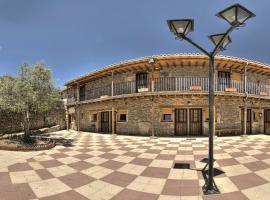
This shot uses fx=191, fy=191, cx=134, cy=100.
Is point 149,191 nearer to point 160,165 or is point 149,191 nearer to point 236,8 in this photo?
point 160,165

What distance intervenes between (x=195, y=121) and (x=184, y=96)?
2.42 m

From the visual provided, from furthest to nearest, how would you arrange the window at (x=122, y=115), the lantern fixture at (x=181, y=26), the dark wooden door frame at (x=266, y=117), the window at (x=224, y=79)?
the window at (x=122, y=115) → the dark wooden door frame at (x=266, y=117) → the window at (x=224, y=79) → the lantern fixture at (x=181, y=26)

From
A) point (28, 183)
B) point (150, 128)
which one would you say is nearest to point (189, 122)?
point (150, 128)

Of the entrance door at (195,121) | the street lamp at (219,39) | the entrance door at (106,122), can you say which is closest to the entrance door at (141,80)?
A: the entrance door at (195,121)

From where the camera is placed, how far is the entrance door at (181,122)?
15.0 meters

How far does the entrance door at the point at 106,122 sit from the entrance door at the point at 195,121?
7737 millimetres

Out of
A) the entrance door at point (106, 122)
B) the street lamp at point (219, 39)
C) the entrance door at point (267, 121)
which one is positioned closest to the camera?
the street lamp at point (219, 39)

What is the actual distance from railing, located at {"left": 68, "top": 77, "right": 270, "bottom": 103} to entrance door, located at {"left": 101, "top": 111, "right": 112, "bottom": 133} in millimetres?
2347

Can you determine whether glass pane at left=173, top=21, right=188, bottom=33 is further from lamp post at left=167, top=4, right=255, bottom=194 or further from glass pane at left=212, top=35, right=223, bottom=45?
glass pane at left=212, top=35, right=223, bottom=45

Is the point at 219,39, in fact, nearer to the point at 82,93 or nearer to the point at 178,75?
the point at 178,75

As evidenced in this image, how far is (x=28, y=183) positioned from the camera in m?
5.20

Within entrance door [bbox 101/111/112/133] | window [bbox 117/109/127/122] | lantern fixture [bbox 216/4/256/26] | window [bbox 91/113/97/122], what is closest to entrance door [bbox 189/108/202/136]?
window [bbox 117/109/127/122]

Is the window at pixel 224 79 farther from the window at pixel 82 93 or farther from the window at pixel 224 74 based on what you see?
the window at pixel 82 93

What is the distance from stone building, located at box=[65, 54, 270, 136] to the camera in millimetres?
14312
